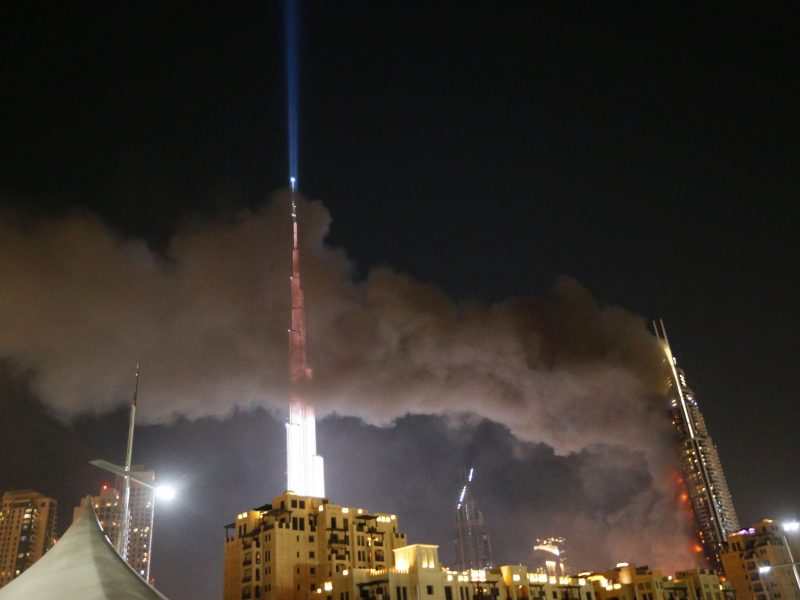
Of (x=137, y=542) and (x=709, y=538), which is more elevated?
(x=137, y=542)

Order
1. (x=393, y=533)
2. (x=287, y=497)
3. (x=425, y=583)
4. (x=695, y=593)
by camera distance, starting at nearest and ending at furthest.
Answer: (x=425, y=583) → (x=287, y=497) → (x=393, y=533) → (x=695, y=593)

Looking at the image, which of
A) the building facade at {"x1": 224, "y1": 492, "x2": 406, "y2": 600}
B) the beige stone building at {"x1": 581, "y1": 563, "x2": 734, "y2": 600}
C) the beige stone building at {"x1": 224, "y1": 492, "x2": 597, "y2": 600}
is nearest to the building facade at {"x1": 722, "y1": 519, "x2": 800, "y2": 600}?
the beige stone building at {"x1": 581, "y1": 563, "x2": 734, "y2": 600}

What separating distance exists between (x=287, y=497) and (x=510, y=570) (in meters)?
22.3

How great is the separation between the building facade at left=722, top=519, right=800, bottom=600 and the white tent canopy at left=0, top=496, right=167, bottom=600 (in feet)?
304

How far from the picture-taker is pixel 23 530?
4749 inches

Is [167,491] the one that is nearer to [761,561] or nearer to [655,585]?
[655,585]

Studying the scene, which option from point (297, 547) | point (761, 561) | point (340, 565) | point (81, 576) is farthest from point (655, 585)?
point (81, 576)

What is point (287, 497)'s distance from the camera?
63.2 m

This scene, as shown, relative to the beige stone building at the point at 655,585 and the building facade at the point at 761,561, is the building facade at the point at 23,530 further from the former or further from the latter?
the building facade at the point at 761,561

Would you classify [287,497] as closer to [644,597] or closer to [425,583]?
[425,583]

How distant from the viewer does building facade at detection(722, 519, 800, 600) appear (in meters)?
84.8

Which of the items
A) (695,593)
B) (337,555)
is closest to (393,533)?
(337,555)

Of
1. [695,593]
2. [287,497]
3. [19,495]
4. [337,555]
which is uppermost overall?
[19,495]

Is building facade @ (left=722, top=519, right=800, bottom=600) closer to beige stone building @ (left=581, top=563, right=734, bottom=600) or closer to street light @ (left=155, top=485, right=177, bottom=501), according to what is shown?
beige stone building @ (left=581, top=563, right=734, bottom=600)
